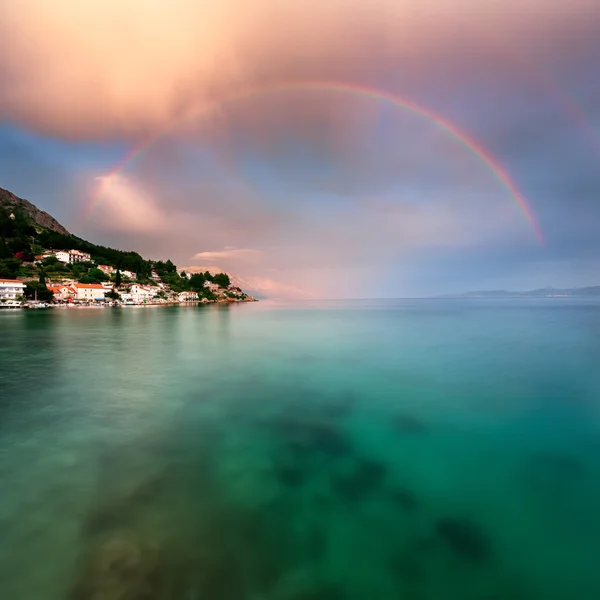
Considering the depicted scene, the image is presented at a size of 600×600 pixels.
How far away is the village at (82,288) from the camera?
9988cm

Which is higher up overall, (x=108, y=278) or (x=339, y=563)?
(x=108, y=278)

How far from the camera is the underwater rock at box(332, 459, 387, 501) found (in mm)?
7346

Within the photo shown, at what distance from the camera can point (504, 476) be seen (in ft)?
27.0

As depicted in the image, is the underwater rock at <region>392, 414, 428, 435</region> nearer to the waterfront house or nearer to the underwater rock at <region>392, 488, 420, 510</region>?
the underwater rock at <region>392, 488, 420, 510</region>

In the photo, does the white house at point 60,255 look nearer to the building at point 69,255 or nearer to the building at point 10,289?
the building at point 69,255

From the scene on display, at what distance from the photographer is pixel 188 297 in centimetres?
17762

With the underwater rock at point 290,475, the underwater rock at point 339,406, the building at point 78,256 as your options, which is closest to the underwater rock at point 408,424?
the underwater rock at point 339,406

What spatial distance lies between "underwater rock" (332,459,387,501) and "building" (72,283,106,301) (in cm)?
13965

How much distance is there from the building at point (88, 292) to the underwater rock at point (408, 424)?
137944 millimetres

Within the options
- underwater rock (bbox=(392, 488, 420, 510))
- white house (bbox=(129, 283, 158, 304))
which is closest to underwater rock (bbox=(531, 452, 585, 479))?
underwater rock (bbox=(392, 488, 420, 510))

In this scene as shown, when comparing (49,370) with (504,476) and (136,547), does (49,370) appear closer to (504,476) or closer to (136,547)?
(136,547)

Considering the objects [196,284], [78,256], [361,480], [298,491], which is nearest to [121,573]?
[298,491]

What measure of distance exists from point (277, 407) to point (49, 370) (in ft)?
56.8

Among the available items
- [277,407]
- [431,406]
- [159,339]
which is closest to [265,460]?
[277,407]
